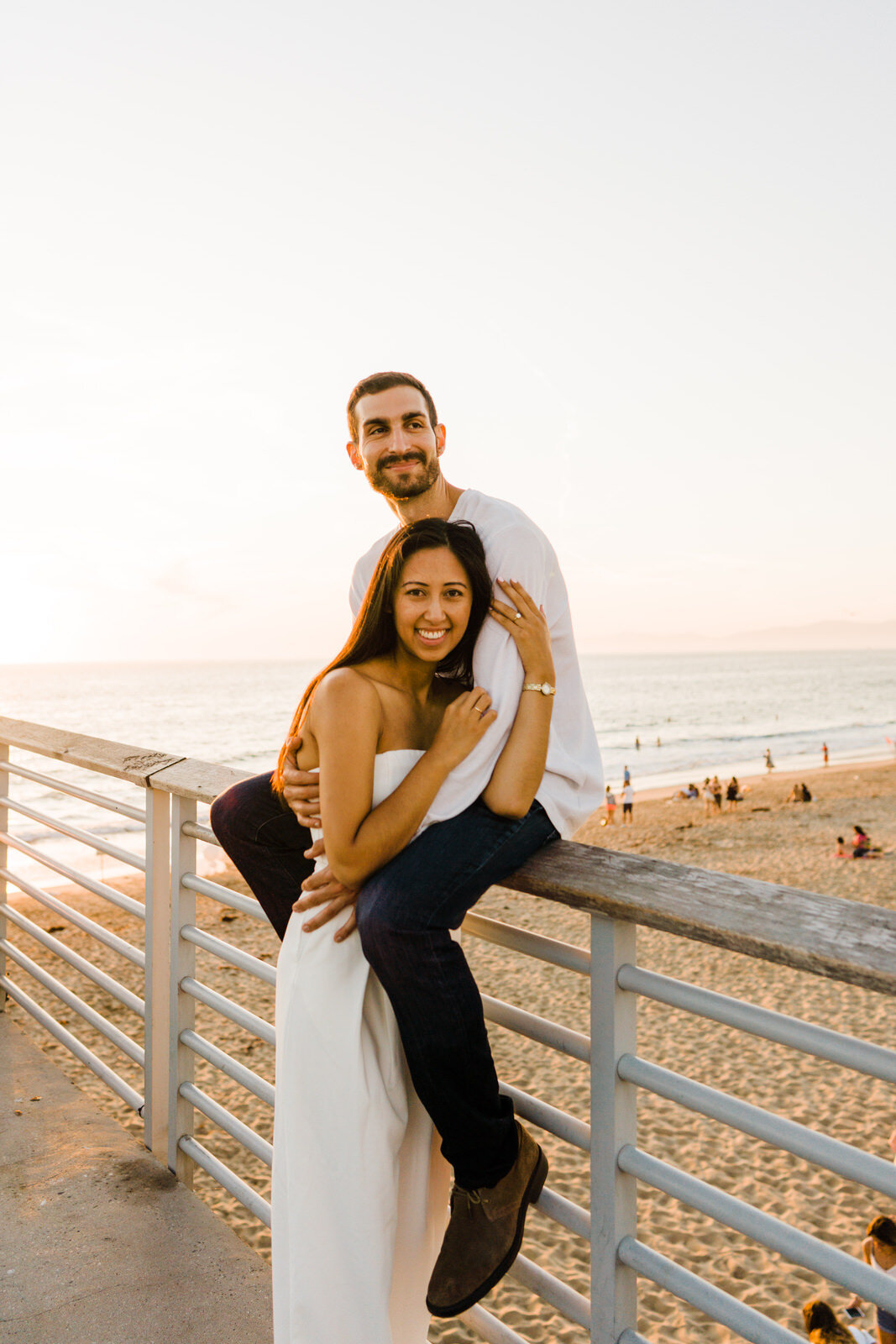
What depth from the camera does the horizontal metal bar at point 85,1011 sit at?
301cm

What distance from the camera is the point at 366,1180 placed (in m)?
1.57

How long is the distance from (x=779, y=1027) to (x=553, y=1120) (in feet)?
1.80

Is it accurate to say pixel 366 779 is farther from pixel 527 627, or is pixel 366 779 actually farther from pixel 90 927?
pixel 90 927

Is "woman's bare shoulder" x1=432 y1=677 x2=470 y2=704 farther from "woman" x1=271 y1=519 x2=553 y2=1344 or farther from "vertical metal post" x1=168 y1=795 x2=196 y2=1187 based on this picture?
"vertical metal post" x1=168 y1=795 x2=196 y2=1187

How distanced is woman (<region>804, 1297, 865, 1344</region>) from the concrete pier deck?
3.36m

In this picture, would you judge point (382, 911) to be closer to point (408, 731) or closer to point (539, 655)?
point (408, 731)

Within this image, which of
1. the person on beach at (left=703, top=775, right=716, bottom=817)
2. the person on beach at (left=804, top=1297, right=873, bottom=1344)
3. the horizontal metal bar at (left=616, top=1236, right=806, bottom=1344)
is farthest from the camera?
the person on beach at (left=703, top=775, right=716, bottom=817)

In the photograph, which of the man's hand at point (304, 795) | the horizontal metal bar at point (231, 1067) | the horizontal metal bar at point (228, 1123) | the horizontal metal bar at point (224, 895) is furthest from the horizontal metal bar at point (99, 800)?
the man's hand at point (304, 795)

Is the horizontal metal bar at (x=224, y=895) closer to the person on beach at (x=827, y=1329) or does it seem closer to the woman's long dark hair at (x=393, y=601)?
the woman's long dark hair at (x=393, y=601)

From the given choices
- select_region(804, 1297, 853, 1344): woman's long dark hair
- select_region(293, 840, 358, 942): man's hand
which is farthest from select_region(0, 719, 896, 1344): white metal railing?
select_region(804, 1297, 853, 1344): woman's long dark hair

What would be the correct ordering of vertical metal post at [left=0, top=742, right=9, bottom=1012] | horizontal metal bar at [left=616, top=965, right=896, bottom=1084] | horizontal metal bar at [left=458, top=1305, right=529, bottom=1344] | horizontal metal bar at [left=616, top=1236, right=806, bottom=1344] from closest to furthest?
1. horizontal metal bar at [left=616, top=965, right=896, bottom=1084]
2. horizontal metal bar at [left=616, top=1236, right=806, bottom=1344]
3. horizontal metal bar at [left=458, top=1305, right=529, bottom=1344]
4. vertical metal post at [left=0, top=742, right=9, bottom=1012]

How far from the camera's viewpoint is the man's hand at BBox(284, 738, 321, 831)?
5.61 feet

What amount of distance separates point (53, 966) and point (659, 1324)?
328 inches

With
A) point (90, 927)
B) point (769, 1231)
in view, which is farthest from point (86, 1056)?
point (769, 1231)
